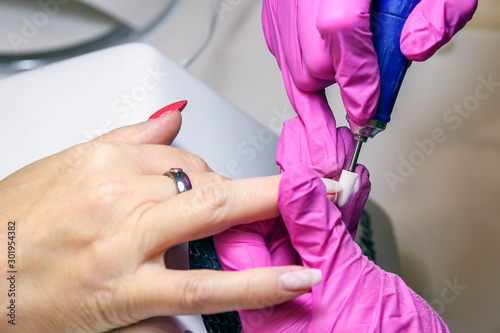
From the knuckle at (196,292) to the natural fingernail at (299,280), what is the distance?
78mm

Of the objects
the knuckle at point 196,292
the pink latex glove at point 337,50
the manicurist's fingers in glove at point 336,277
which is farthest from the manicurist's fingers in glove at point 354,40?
the knuckle at point 196,292

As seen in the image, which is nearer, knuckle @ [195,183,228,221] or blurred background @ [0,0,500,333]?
knuckle @ [195,183,228,221]

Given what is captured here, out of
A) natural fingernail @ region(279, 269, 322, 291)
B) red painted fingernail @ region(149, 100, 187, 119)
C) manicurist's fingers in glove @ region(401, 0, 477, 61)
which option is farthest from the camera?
red painted fingernail @ region(149, 100, 187, 119)

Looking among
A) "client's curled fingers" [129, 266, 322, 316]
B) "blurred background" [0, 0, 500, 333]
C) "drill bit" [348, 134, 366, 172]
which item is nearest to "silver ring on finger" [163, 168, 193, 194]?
"client's curled fingers" [129, 266, 322, 316]

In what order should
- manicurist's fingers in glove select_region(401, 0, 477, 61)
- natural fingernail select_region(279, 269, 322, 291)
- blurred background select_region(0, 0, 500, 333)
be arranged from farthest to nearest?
blurred background select_region(0, 0, 500, 333)
manicurist's fingers in glove select_region(401, 0, 477, 61)
natural fingernail select_region(279, 269, 322, 291)

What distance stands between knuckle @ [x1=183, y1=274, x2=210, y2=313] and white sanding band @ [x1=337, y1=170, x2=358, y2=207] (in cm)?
21

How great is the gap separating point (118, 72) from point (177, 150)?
0.25 m

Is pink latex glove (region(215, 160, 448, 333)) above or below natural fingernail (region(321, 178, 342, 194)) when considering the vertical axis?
below

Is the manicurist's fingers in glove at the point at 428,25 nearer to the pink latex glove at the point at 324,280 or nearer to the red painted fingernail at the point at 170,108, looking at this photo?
the pink latex glove at the point at 324,280

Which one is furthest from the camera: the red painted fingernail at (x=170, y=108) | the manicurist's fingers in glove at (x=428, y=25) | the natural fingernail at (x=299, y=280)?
the red painted fingernail at (x=170, y=108)

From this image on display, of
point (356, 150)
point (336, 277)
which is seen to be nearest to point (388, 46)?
point (356, 150)

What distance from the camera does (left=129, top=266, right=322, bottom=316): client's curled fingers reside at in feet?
1.44

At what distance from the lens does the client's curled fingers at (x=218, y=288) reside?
44cm

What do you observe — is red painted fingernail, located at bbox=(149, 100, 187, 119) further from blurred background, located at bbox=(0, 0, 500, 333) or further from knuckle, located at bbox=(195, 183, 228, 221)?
blurred background, located at bbox=(0, 0, 500, 333)
